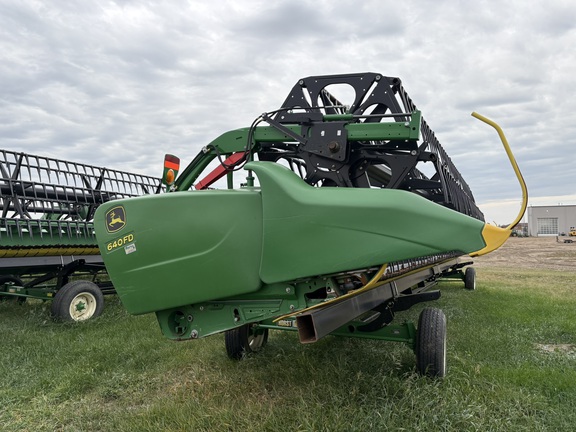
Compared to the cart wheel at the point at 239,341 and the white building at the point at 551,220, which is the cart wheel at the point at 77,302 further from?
the white building at the point at 551,220

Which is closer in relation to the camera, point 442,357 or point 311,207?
point 311,207

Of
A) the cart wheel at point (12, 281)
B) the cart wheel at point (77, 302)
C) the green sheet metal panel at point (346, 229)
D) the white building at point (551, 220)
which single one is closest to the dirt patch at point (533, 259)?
the cart wheel at point (77, 302)

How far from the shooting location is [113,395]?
11.0 ft

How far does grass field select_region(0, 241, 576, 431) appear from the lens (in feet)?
8.77

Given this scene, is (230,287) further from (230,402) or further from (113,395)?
(113,395)

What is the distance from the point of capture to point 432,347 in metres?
3.27

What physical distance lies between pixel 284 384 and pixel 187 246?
1.33 m

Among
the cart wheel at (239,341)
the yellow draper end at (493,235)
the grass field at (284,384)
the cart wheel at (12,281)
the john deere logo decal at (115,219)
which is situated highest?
the john deere logo decal at (115,219)

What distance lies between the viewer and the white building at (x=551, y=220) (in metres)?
69.1

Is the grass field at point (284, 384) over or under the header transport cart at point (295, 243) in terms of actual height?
under

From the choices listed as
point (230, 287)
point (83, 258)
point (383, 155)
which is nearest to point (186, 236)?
point (230, 287)

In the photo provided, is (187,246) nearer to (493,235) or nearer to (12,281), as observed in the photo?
(493,235)

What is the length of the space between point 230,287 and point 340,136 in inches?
56.6

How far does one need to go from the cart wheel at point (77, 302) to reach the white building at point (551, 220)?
74823mm
